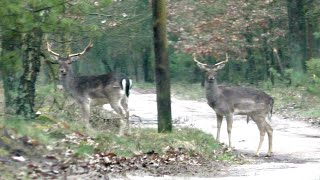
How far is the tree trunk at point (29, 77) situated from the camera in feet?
58.1

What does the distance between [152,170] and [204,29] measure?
34.4 metres

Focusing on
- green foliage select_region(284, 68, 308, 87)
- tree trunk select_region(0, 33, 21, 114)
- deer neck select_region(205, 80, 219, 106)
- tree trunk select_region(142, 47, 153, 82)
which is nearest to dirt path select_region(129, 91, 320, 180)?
deer neck select_region(205, 80, 219, 106)

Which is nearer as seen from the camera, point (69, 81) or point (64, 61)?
point (64, 61)

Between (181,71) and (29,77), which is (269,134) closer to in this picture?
(29,77)

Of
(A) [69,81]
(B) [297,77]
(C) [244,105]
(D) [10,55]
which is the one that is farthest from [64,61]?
(B) [297,77]

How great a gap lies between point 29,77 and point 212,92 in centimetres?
628

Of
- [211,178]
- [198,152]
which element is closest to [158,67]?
[198,152]

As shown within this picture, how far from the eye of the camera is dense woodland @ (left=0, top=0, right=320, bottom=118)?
14.4 metres

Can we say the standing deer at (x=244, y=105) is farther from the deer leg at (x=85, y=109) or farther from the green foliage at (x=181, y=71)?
the green foliage at (x=181, y=71)

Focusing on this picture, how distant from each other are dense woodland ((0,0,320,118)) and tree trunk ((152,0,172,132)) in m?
1.35

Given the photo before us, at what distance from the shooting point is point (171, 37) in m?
62.7

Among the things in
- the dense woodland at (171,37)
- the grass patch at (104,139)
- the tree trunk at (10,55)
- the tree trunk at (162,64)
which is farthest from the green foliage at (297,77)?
the tree trunk at (10,55)

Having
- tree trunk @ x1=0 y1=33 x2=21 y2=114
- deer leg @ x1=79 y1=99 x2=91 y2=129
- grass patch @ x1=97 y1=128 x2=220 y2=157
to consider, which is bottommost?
grass patch @ x1=97 y1=128 x2=220 y2=157

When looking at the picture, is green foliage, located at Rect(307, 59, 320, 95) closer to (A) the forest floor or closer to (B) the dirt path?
(B) the dirt path
